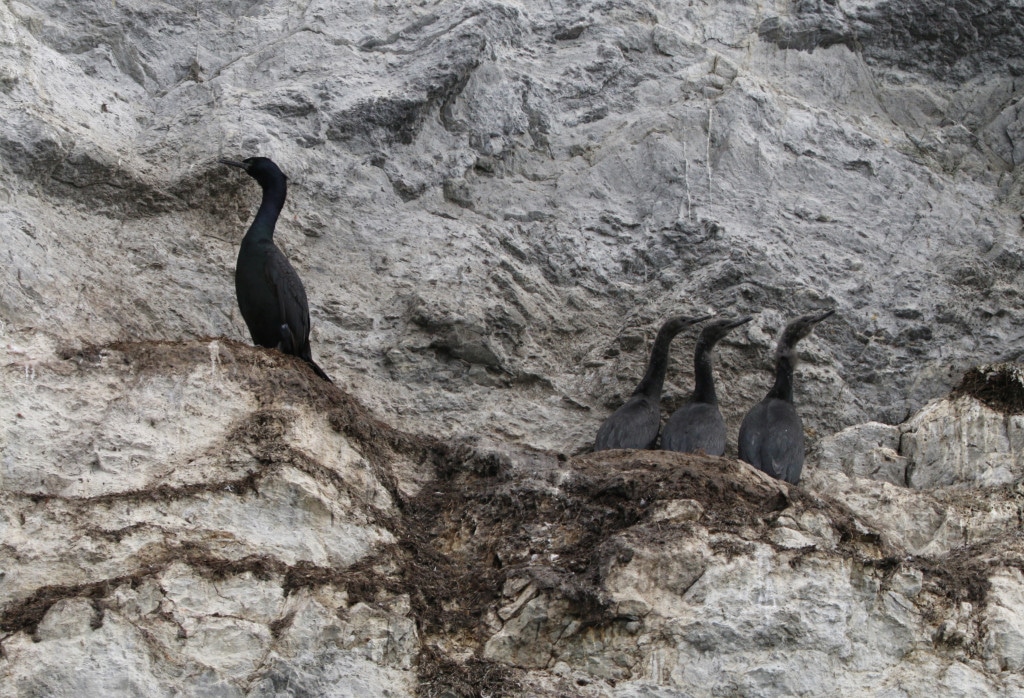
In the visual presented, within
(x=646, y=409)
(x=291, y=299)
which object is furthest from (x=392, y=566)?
(x=646, y=409)

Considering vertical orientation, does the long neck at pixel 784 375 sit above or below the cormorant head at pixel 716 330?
below

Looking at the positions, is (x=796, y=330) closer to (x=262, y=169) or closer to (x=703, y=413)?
(x=703, y=413)

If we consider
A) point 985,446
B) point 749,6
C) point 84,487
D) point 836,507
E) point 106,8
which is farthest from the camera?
point 749,6

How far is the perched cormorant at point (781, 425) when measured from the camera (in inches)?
404

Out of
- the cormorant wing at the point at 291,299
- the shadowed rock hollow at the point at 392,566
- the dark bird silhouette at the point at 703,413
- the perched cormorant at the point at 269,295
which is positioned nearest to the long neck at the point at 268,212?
the perched cormorant at the point at 269,295

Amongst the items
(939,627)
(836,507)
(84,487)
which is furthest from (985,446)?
(84,487)

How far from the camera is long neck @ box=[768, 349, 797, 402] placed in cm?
1086

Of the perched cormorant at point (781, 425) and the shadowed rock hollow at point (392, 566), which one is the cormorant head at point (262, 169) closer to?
the shadowed rock hollow at point (392, 566)

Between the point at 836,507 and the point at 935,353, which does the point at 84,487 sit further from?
the point at 935,353

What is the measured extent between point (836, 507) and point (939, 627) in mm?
1111

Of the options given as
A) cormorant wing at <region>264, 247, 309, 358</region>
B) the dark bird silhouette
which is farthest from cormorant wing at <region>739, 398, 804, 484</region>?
cormorant wing at <region>264, 247, 309, 358</region>

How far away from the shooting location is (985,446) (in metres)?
10.0

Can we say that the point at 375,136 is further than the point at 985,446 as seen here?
Yes

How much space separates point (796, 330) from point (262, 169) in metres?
3.83
